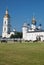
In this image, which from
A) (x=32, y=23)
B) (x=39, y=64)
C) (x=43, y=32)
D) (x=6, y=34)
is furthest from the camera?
(x=6, y=34)

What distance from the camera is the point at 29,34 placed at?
307 feet

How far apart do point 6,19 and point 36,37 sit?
2944 centimetres

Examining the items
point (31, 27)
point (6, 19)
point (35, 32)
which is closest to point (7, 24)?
point (6, 19)

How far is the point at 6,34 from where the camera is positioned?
374ft

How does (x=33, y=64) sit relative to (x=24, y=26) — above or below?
below

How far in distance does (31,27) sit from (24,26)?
10693 millimetres

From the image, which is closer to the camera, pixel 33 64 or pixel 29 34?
pixel 33 64

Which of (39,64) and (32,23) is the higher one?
(32,23)

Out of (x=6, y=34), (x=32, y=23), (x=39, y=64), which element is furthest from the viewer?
(x=6, y=34)

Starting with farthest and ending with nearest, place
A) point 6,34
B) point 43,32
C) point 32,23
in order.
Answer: point 6,34
point 32,23
point 43,32

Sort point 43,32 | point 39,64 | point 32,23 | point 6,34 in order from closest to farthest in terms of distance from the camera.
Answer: point 39,64 < point 43,32 < point 32,23 < point 6,34

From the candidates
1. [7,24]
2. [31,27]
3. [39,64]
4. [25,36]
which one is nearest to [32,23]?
[31,27]

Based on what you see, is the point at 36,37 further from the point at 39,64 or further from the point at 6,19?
the point at 39,64

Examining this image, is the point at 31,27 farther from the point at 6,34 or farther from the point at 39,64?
the point at 39,64
